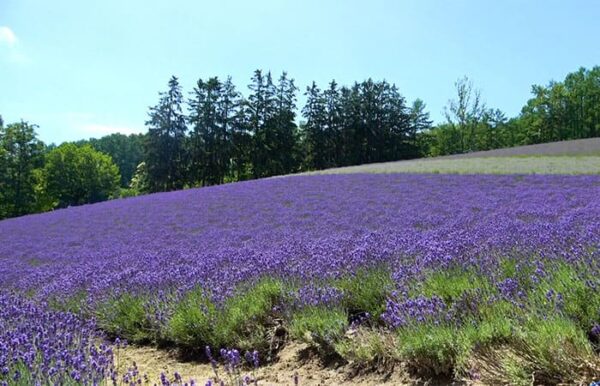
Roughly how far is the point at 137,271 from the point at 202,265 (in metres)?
1.04

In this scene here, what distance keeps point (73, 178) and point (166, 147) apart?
563 inches

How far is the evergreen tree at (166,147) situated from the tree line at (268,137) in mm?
104

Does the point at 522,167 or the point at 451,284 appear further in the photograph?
the point at 522,167

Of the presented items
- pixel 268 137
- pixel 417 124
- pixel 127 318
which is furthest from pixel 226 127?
pixel 127 318

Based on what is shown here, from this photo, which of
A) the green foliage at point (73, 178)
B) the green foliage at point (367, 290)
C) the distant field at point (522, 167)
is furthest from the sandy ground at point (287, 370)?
the green foliage at point (73, 178)

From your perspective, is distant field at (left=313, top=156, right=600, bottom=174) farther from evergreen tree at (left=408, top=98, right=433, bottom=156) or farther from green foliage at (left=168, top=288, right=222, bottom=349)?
evergreen tree at (left=408, top=98, right=433, bottom=156)

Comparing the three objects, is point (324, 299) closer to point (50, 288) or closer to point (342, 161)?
point (50, 288)

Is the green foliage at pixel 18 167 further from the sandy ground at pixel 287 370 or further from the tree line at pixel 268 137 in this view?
the sandy ground at pixel 287 370

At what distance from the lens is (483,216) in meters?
8.70

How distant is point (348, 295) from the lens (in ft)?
15.3

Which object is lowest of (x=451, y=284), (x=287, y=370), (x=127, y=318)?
(x=287, y=370)

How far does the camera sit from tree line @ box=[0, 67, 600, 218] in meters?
49.4

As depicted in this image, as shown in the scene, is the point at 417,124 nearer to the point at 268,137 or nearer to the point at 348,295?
the point at 268,137

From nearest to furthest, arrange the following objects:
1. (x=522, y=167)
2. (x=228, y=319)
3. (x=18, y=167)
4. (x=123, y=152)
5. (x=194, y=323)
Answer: (x=228, y=319) → (x=194, y=323) → (x=522, y=167) → (x=18, y=167) → (x=123, y=152)
